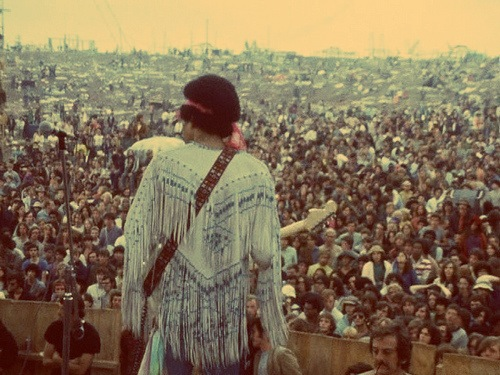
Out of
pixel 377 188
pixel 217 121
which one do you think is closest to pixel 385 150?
pixel 377 188

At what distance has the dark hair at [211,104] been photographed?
502 cm

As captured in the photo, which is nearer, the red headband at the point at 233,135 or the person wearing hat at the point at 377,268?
the red headband at the point at 233,135

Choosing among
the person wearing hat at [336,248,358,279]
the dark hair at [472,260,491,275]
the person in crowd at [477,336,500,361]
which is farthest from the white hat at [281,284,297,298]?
the person in crowd at [477,336,500,361]

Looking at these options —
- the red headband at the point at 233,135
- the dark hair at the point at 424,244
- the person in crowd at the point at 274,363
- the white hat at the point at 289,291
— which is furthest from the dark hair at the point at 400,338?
the dark hair at the point at 424,244

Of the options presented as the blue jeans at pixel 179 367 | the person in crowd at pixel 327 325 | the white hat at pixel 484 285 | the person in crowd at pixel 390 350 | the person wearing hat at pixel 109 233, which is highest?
the person wearing hat at pixel 109 233

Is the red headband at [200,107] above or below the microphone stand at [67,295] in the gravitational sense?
above

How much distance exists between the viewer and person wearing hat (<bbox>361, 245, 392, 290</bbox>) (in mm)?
14461

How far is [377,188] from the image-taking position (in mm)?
21844

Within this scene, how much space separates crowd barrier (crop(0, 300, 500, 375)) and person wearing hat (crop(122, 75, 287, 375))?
13.4ft

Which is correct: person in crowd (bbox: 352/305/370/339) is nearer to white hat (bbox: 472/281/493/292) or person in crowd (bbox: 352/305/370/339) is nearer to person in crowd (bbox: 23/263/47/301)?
white hat (bbox: 472/281/493/292)

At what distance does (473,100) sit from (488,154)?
117 feet

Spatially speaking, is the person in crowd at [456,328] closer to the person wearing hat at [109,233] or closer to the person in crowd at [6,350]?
the person in crowd at [6,350]

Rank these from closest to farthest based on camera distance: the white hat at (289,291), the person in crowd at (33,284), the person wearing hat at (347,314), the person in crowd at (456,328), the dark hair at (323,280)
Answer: the person in crowd at (456,328), the person wearing hat at (347,314), the white hat at (289,291), the dark hair at (323,280), the person in crowd at (33,284)

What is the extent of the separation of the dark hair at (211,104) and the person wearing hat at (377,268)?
949cm
